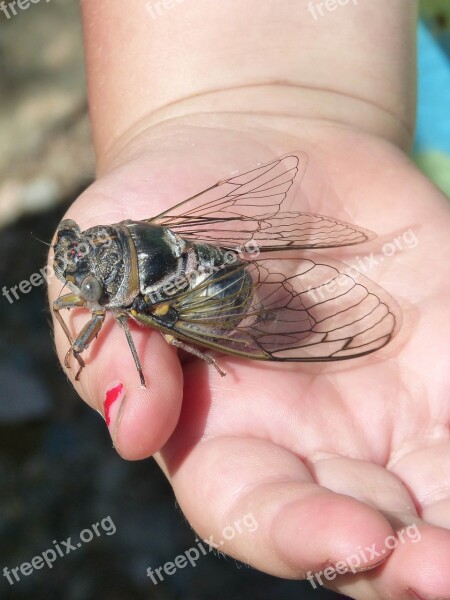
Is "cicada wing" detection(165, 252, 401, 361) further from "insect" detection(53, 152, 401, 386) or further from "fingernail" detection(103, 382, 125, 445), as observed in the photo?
"fingernail" detection(103, 382, 125, 445)

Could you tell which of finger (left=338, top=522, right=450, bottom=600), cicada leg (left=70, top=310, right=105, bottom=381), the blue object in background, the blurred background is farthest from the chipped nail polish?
the blue object in background

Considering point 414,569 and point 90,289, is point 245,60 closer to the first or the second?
point 90,289

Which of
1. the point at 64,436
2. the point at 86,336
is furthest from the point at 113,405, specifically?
the point at 64,436

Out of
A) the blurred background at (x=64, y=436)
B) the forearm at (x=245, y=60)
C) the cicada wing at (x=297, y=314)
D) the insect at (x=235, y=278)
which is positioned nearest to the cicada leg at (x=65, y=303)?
the insect at (x=235, y=278)

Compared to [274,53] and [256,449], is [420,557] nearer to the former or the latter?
[256,449]

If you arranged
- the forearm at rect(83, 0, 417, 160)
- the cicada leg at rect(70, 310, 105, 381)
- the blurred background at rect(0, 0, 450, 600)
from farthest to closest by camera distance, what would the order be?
the blurred background at rect(0, 0, 450, 600), the forearm at rect(83, 0, 417, 160), the cicada leg at rect(70, 310, 105, 381)

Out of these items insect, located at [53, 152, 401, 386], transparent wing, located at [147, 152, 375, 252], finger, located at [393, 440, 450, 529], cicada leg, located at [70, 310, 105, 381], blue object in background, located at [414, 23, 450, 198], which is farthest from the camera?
blue object in background, located at [414, 23, 450, 198]

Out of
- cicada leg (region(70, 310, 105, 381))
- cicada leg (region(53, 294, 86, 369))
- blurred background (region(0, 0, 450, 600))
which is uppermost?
cicada leg (region(53, 294, 86, 369))
